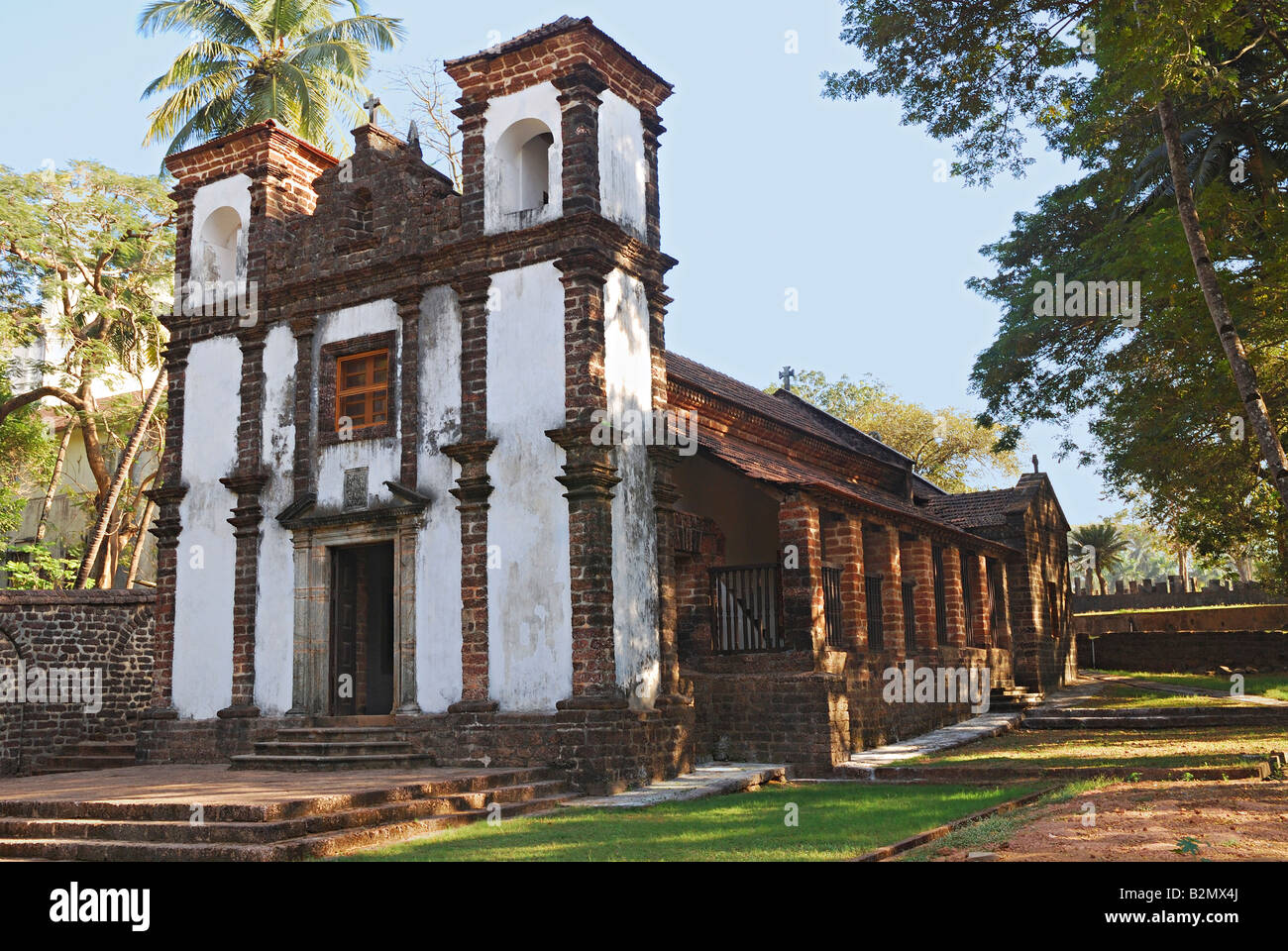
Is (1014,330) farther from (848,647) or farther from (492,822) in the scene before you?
(492,822)

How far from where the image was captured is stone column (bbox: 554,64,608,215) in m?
13.9

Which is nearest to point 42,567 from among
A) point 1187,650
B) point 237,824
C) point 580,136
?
point 580,136

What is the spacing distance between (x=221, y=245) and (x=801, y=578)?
407 inches

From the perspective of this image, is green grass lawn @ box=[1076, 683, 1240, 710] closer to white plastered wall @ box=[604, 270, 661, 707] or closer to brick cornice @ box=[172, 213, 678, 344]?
white plastered wall @ box=[604, 270, 661, 707]

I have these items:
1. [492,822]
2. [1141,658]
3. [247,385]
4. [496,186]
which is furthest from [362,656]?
[1141,658]

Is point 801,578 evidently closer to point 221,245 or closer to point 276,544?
point 276,544

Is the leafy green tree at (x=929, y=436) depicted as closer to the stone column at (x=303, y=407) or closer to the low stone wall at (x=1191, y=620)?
the low stone wall at (x=1191, y=620)

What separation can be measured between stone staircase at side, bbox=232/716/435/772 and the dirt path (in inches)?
289

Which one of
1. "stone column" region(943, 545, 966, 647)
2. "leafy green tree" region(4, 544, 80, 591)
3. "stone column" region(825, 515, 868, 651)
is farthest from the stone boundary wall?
"leafy green tree" region(4, 544, 80, 591)

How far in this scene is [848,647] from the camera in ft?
53.6

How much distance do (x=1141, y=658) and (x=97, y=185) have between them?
97.6 ft

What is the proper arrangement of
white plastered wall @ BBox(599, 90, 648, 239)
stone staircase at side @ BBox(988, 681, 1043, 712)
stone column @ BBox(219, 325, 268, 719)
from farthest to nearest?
stone staircase at side @ BBox(988, 681, 1043, 712), stone column @ BBox(219, 325, 268, 719), white plastered wall @ BBox(599, 90, 648, 239)

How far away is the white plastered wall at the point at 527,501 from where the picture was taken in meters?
13.3

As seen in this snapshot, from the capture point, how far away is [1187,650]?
31.9m
